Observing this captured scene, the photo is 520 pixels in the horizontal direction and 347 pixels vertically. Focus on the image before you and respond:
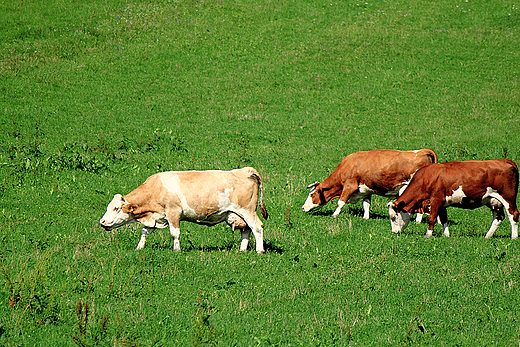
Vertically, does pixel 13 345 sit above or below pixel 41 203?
above

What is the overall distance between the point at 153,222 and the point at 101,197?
4.16 metres

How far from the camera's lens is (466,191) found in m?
13.2

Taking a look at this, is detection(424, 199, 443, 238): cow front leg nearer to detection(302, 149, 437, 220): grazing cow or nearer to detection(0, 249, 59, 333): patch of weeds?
detection(302, 149, 437, 220): grazing cow

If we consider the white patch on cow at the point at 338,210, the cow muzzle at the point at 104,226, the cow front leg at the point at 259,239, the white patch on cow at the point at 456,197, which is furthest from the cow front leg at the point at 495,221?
the cow muzzle at the point at 104,226

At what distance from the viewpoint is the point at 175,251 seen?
10.6 meters

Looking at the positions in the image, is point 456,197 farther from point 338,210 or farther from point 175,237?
point 175,237

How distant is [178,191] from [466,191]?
7158mm

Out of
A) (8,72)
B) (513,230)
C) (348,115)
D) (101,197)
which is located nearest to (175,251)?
(101,197)

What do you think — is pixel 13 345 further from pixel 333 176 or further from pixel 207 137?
pixel 207 137

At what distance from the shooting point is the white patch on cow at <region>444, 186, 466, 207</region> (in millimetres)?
13172

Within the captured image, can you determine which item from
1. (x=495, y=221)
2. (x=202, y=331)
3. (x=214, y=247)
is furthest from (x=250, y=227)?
(x=495, y=221)

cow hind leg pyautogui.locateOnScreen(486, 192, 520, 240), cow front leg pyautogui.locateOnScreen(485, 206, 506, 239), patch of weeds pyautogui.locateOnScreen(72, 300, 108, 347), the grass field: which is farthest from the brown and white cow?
cow hind leg pyautogui.locateOnScreen(486, 192, 520, 240)

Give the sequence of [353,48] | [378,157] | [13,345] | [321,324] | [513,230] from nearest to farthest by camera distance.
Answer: [13,345], [321,324], [513,230], [378,157], [353,48]

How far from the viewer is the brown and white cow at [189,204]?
1071cm
